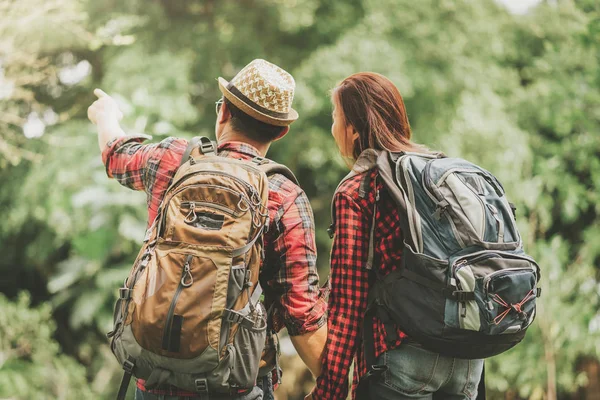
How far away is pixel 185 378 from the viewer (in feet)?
5.30

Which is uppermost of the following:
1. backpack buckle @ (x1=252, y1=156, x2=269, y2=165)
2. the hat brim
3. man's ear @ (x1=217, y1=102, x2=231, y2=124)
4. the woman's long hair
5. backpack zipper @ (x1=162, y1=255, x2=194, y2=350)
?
the woman's long hair

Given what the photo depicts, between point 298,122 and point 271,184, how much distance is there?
624cm

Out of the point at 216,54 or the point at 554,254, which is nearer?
the point at 554,254

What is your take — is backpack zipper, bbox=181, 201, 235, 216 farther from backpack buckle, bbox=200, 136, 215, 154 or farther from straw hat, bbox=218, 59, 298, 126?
straw hat, bbox=218, 59, 298, 126

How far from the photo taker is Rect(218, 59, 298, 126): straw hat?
190cm

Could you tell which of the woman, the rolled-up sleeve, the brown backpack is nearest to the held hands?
the rolled-up sleeve

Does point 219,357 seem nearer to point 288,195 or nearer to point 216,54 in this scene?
point 288,195

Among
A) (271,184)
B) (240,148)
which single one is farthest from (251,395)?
(240,148)

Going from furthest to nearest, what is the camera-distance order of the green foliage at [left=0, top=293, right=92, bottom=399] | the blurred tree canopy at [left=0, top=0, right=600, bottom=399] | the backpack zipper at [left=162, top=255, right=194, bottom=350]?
the green foliage at [left=0, top=293, right=92, bottom=399]
the blurred tree canopy at [left=0, top=0, right=600, bottom=399]
the backpack zipper at [left=162, top=255, right=194, bottom=350]

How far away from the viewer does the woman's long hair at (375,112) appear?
196 centimetres

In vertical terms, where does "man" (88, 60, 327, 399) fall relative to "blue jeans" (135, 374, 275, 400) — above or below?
above

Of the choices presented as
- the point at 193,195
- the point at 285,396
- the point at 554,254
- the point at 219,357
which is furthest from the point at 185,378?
the point at 285,396

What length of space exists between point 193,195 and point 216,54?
7.43 m

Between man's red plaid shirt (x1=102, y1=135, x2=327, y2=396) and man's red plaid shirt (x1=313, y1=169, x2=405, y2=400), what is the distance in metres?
0.07
